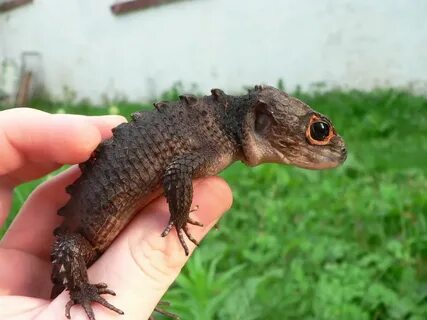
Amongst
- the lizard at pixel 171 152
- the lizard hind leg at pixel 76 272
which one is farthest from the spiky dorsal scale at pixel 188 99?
the lizard hind leg at pixel 76 272

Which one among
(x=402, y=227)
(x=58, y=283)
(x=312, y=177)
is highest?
(x=58, y=283)

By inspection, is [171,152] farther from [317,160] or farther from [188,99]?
[317,160]

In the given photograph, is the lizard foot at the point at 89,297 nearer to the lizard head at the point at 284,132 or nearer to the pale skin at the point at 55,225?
the pale skin at the point at 55,225

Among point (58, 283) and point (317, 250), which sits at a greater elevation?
point (58, 283)

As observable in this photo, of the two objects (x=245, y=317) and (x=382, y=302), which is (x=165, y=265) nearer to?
(x=245, y=317)

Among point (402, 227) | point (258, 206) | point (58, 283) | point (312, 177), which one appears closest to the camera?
point (58, 283)

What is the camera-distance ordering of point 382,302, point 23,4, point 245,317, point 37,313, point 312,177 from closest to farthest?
point 37,313 < point 245,317 < point 382,302 < point 312,177 < point 23,4

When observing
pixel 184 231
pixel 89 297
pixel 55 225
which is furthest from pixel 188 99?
pixel 55 225

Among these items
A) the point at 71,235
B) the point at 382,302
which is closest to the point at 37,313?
the point at 71,235
